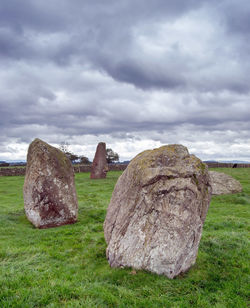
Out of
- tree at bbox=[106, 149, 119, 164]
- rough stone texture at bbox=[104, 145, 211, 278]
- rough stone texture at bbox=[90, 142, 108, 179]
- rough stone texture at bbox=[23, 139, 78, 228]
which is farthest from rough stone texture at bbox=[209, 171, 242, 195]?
tree at bbox=[106, 149, 119, 164]

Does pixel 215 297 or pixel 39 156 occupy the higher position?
pixel 39 156

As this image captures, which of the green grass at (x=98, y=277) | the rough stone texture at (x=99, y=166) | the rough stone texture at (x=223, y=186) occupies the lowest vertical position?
the green grass at (x=98, y=277)

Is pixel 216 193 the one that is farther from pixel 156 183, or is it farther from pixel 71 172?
pixel 156 183

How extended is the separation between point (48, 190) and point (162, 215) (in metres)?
6.75

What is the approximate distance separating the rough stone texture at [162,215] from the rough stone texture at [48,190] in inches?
206

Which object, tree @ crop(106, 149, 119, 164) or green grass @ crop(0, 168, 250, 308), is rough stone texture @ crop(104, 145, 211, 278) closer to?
green grass @ crop(0, 168, 250, 308)

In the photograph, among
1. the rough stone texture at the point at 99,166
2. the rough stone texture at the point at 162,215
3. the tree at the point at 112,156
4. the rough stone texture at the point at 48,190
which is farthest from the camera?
the tree at the point at 112,156

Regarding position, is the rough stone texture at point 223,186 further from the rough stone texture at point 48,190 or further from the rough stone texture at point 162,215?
the rough stone texture at point 162,215

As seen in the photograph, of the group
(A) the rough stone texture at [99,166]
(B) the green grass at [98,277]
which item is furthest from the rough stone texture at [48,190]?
(A) the rough stone texture at [99,166]

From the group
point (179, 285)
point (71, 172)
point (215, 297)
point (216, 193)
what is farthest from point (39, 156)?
point (216, 193)

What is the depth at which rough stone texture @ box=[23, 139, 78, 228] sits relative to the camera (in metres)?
11.2

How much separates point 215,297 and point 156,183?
2.70 metres

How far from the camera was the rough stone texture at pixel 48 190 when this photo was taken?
11164 millimetres

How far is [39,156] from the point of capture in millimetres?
11578
